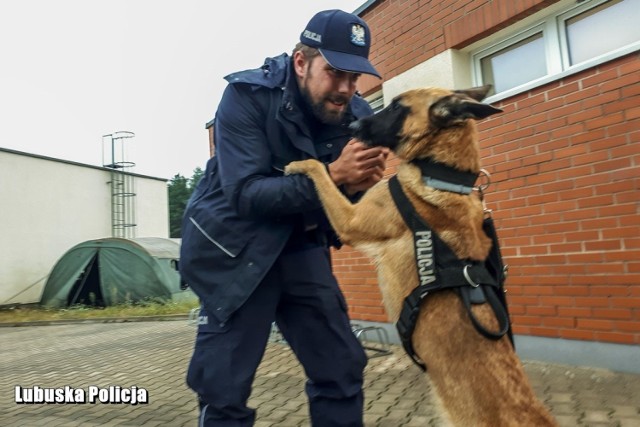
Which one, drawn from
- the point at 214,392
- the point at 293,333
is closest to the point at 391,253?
the point at 293,333

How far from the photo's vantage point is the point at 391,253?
2.38 m

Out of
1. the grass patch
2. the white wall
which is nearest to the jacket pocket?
the grass patch

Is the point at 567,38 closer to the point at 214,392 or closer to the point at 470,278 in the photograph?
the point at 470,278

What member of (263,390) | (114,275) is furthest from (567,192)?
(114,275)

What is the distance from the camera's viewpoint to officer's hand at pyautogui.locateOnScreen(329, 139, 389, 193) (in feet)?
7.49

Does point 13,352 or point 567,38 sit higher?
point 567,38

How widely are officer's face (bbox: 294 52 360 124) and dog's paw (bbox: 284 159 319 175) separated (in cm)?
24

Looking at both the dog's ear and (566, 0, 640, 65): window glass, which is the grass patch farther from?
the dog's ear

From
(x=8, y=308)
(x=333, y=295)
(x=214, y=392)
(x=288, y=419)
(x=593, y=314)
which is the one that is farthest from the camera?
(x=8, y=308)

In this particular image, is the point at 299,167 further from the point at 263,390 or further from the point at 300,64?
the point at 263,390

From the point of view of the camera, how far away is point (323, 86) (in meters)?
2.38

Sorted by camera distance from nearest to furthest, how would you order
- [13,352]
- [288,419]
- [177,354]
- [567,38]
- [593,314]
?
[288,419], [593,314], [567,38], [177,354], [13,352]

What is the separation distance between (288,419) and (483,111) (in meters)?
2.86

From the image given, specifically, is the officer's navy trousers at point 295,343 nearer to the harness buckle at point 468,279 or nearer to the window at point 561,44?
the harness buckle at point 468,279
